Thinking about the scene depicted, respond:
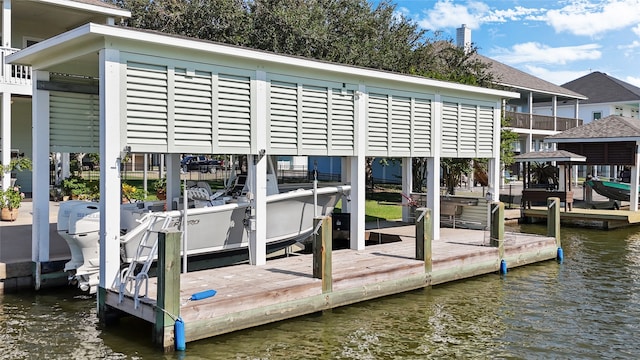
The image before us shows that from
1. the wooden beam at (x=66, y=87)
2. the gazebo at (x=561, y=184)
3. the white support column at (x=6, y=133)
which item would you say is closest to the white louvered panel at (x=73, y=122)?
the wooden beam at (x=66, y=87)

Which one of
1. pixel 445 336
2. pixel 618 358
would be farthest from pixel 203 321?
pixel 618 358

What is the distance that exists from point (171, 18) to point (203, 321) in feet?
61.1

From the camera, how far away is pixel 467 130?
13789 millimetres

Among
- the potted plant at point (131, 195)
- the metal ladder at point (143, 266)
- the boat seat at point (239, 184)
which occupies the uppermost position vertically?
the boat seat at point (239, 184)

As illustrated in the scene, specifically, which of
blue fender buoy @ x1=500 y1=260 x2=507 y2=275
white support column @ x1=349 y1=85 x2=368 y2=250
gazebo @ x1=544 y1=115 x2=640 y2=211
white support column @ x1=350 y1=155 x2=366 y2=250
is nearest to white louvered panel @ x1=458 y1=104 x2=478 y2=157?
blue fender buoy @ x1=500 y1=260 x2=507 y2=275

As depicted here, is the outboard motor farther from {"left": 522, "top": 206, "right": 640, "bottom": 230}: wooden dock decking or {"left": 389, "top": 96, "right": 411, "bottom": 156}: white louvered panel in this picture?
{"left": 522, "top": 206, "right": 640, "bottom": 230}: wooden dock decking

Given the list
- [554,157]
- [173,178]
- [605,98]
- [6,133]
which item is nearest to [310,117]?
[173,178]

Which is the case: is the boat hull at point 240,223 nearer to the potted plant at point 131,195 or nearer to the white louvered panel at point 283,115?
the white louvered panel at point 283,115

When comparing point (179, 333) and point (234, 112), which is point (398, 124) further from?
point (179, 333)

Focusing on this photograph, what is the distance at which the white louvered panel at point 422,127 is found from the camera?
41.0 feet

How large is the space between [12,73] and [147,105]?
10.1 meters

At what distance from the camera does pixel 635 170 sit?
2130cm

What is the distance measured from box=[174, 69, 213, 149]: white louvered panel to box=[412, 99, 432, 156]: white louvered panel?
519 cm

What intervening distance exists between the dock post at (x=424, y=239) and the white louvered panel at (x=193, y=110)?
4076 mm
